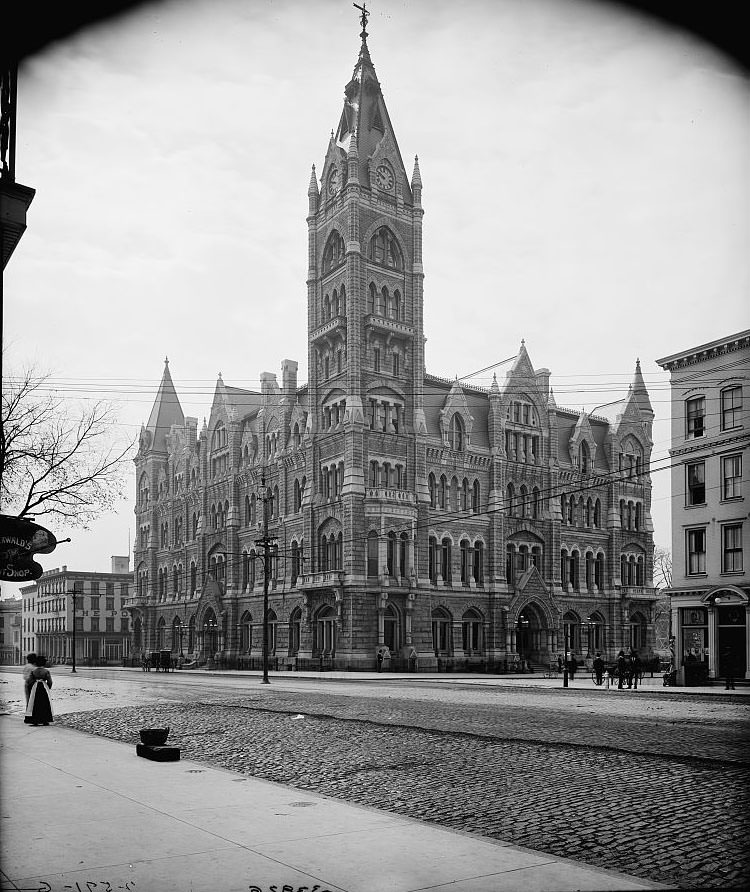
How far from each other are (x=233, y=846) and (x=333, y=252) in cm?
5506

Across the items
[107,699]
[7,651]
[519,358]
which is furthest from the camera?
[7,651]

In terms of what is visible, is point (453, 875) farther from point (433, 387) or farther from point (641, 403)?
point (641, 403)

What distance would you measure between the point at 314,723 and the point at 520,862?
41.0ft

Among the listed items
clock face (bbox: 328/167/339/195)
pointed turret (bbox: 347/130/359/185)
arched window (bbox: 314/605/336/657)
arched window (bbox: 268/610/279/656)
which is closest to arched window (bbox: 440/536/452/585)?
arched window (bbox: 314/605/336/657)

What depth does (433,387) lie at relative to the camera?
6125 cm

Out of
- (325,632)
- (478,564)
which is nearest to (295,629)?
(325,632)

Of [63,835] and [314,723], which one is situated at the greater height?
[63,835]

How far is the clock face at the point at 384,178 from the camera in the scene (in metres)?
60.6

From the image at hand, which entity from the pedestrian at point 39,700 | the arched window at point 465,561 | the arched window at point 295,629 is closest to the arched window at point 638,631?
the arched window at point 465,561

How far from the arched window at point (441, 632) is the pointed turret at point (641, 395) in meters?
26.4

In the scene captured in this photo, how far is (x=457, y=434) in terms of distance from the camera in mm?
60625

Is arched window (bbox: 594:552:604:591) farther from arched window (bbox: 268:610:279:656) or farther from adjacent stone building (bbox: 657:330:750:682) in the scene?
adjacent stone building (bbox: 657:330:750:682)

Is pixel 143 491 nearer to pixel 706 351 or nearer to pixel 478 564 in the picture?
pixel 478 564

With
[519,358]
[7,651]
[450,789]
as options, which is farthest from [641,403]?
[7,651]
